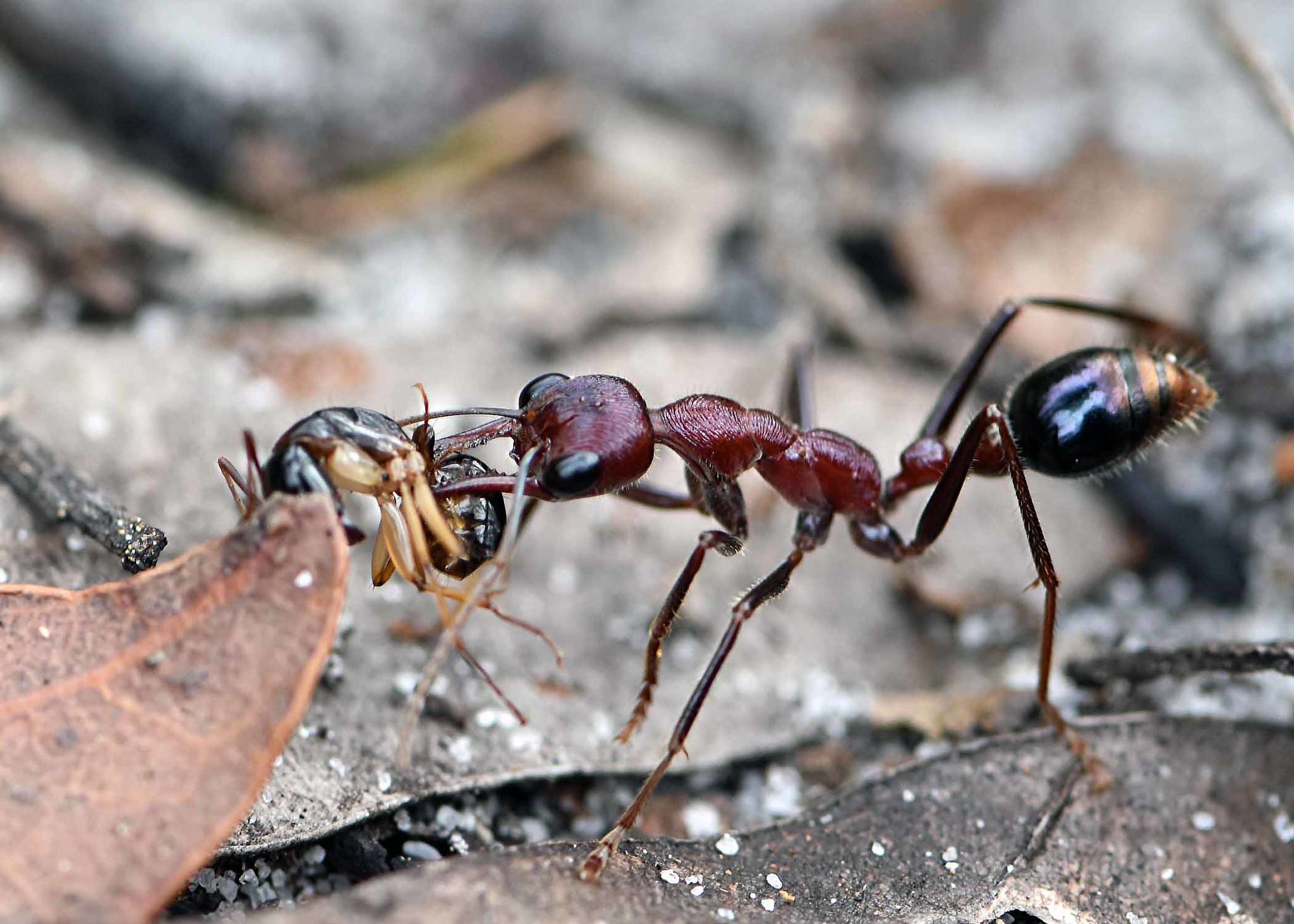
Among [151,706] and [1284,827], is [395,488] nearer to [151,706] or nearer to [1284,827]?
[151,706]

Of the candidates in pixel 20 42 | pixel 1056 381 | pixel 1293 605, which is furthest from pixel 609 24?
pixel 1293 605

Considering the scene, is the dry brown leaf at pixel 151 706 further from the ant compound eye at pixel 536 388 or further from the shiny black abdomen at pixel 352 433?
the ant compound eye at pixel 536 388

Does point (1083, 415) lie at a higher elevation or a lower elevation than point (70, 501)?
higher

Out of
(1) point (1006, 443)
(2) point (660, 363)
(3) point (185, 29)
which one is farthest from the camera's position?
(3) point (185, 29)

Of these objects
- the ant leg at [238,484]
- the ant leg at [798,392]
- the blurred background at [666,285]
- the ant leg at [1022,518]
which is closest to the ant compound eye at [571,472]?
the blurred background at [666,285]

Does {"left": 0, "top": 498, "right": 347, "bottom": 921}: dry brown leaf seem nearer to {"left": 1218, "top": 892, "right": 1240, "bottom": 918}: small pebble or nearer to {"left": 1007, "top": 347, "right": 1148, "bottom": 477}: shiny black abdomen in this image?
{"left": 1218, "top": 892, "right": 1240, "bottom": 918}: small pebble

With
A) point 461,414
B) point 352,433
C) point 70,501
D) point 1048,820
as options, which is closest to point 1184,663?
point 1048,820

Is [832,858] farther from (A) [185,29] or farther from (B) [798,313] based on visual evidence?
(A) [185,29]
